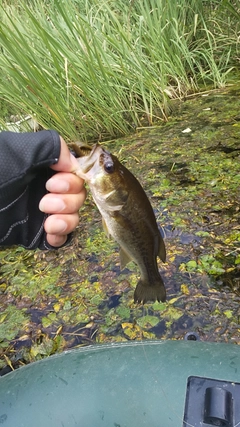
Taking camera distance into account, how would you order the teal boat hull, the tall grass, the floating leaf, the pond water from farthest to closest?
the tall grass < the floating leaf < the pond water < the teal boat hull

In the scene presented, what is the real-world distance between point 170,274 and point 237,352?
1.00 metres

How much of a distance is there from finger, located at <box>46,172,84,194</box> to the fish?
3 cm

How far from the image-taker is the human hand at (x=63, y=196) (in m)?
1.29

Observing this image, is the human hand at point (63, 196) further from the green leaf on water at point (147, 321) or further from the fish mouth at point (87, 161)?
the green leaf on water at point (147, 321)

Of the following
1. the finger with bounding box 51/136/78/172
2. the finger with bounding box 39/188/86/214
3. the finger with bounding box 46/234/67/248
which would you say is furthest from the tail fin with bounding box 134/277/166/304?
the finger with bounding box 51/136/78/172

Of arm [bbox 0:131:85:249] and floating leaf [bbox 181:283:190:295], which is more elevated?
arm [bbox 0:131:85:249]

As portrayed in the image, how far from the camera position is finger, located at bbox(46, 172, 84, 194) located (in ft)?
4.23

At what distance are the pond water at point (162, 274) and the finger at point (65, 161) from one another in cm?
112

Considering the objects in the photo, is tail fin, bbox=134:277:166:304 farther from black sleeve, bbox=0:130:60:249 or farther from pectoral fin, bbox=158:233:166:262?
black sleeve, bbox=0:130:60:249

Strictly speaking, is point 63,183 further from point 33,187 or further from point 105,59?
point 105,59

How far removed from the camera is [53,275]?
261 cm

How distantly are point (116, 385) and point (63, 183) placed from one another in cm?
68

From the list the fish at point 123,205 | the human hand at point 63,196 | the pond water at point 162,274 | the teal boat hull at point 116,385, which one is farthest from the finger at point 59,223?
the pond water at point 162,274

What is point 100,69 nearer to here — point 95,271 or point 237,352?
point 95,271
